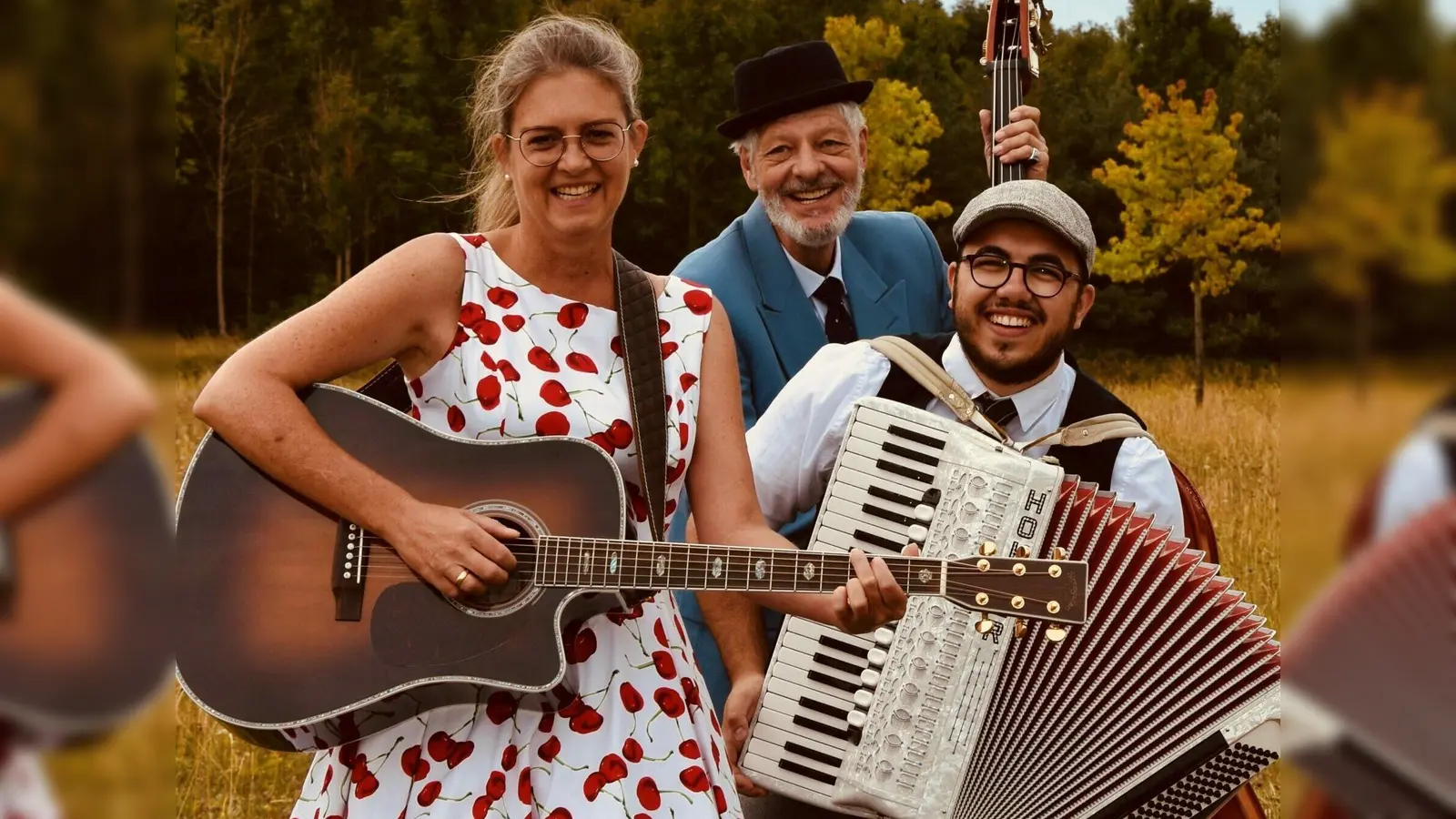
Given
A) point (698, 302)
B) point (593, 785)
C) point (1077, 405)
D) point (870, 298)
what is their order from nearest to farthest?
point (593, 785) → point (698, 302) → point (1077, 405) → point (870, 298)

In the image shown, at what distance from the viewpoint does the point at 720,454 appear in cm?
271

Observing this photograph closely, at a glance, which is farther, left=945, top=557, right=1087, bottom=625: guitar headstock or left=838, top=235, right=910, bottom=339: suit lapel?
left=838, top=235, right=910, bottom=339: suit lapel

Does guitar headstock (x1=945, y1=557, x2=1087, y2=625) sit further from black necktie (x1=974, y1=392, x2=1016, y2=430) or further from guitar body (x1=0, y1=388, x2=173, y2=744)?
guitar body (x1=0, y1=388, x2=173, y2=744)

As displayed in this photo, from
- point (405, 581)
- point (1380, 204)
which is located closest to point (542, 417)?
point (405, 581)

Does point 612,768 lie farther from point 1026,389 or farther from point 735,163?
point 735,163

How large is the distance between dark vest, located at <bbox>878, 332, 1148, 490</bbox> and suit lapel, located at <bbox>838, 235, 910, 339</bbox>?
2.78 ft

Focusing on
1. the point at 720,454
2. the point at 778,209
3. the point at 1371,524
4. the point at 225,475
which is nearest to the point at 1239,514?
the point at 778,209

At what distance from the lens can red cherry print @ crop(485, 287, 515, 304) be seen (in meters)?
2.64

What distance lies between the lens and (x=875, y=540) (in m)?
2.83

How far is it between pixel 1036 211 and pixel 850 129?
54.4 inches

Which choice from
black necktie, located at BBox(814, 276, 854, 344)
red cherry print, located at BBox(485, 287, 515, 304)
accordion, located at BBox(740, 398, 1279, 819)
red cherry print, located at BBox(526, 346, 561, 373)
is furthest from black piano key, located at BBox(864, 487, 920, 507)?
black necktie, located at BBox(814, 276, 854, 344)

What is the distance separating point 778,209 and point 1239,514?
488 centimetres

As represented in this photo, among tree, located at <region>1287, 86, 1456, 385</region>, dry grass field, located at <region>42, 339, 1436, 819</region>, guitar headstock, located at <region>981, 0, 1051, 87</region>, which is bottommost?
dry grass field, located at <region>42, 339, 1436, 819</region>

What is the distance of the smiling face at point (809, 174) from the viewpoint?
4199mm
